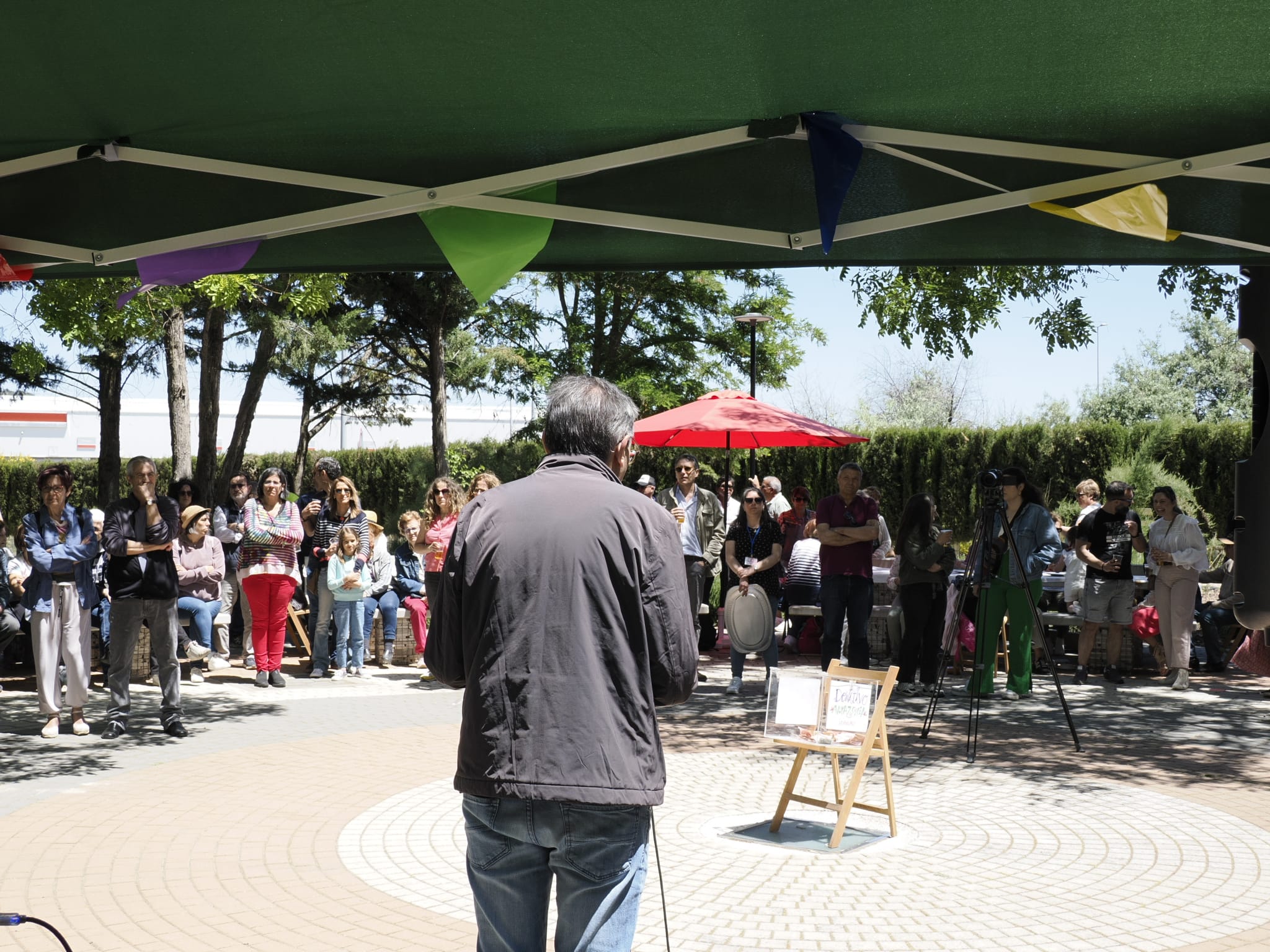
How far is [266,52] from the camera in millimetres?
3307

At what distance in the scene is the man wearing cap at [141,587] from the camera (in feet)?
28.2

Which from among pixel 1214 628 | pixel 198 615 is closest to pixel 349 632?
pixel 198 615

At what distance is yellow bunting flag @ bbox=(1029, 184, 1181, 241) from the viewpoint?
4039mm

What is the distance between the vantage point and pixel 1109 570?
11789mm

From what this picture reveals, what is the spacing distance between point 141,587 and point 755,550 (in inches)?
203

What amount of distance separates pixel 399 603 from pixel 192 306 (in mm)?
12535

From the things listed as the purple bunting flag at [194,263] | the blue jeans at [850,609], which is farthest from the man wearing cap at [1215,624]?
the purple bunting flag at [194,263]

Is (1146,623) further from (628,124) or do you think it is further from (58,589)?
(628,124)

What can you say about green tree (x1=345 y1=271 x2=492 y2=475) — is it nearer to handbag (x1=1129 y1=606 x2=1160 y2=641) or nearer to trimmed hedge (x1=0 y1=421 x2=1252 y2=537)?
trimmed hedge (x1=0 y1=421 x2=1252 y2=537)

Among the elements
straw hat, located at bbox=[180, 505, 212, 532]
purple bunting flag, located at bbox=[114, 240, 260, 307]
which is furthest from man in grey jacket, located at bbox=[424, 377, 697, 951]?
straw hat, located at bbox=[180, 505, 212, 532]

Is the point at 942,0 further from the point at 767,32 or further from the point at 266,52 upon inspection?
the point at 266,52

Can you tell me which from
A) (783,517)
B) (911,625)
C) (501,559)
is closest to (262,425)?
(783,517)

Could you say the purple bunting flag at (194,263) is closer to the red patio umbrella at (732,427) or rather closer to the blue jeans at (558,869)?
the blue jeans at (558,869)

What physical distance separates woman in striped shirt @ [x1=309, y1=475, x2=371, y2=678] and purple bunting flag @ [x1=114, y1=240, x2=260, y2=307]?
6851 mm
